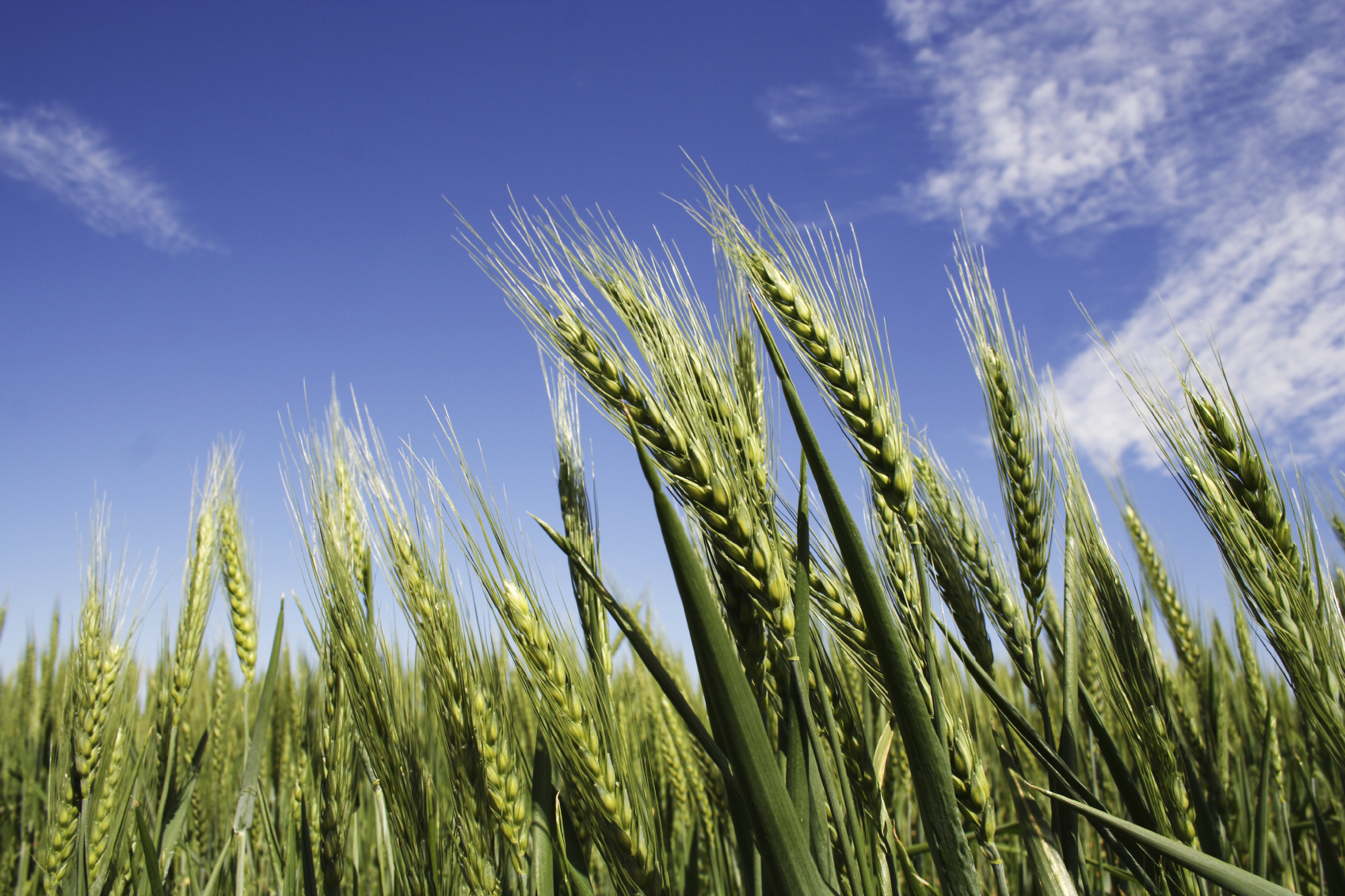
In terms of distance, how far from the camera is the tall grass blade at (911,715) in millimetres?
919

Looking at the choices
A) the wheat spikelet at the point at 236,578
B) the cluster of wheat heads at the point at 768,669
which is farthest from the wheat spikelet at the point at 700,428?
the wheat spikelet at the point at 236,578

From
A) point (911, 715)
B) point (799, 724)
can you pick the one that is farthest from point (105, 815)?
point (911, 715)

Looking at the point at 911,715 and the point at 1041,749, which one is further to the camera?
the point at 1041,749

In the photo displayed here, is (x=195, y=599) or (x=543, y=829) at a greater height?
(x=195, y=599)

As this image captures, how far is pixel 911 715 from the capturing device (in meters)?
0.92

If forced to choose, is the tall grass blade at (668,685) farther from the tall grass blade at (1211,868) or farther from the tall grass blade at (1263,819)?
the tall grass blade at (1263,819)

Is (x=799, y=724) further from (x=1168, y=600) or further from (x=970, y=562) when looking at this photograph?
(x=1168, y=600)

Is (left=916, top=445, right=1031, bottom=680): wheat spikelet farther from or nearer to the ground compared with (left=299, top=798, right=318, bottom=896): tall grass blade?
farther from the ground

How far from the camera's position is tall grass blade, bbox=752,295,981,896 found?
36.2 inches

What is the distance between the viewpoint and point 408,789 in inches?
56.9

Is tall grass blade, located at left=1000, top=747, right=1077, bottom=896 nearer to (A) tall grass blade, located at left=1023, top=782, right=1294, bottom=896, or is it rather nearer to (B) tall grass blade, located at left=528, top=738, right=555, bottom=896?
(A) tall grass blade, located at left=1023, top=782, right=1294, bottom=896

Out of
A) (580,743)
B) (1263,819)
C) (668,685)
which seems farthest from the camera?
(1263,819)

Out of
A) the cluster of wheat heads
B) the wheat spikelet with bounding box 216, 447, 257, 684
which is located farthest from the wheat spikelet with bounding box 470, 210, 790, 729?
the wheat spikelet with bounding box 216, 447, 257, 684

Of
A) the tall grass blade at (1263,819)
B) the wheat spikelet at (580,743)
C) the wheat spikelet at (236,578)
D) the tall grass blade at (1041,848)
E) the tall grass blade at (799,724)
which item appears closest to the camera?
the tall grass blade at (799,724)
